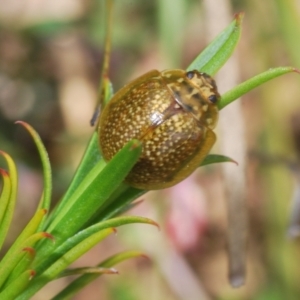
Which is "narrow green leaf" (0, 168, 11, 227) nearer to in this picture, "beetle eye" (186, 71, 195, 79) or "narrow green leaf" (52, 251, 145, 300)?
"narrow green leaf" (52, 251, 145, 300)

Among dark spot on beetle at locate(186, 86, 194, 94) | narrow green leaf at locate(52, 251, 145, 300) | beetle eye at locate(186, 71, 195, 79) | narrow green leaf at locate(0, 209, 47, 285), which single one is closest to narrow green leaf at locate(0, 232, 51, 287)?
narrow green leaf at locate(0, 209, 47, 285)

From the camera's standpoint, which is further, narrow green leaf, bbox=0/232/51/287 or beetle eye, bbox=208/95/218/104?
beetle eye, bbox=208/95/218/104

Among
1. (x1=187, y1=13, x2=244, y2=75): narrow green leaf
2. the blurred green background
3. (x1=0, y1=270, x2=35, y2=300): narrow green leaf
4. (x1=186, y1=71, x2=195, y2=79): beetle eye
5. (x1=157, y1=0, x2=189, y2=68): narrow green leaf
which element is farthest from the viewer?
the blurred green background

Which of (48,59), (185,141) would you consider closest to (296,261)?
(185,141)

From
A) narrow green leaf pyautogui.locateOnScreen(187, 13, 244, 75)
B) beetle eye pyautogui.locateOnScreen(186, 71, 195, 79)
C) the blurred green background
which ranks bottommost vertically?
the blurred green background

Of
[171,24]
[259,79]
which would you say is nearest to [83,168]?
[259,79]

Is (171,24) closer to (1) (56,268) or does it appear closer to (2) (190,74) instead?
(2) (190,74)

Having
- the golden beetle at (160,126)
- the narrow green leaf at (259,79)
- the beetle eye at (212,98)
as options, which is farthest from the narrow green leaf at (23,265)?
the beetle eye at (212,98)
